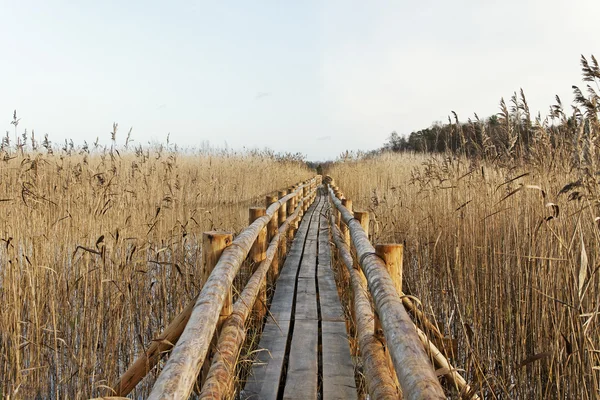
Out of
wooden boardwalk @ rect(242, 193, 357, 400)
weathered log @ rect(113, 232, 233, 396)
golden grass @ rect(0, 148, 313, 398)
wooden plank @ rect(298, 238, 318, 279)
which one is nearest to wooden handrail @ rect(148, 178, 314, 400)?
weathered log @ rect(113, 232, 233, 396)

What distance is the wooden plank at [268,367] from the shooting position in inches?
100

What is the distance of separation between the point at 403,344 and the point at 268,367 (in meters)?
1.68

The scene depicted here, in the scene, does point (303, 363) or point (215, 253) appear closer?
point (215, 253)

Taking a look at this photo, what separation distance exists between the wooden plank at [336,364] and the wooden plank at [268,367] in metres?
0.29

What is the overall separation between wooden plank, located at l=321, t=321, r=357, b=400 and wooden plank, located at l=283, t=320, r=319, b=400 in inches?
2.6

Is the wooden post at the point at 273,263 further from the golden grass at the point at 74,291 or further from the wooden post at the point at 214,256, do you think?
the wooden post at the point at 214,256

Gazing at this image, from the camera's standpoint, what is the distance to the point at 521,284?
2.73 metres

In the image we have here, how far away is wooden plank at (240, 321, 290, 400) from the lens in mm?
2547

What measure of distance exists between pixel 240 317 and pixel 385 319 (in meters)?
1.14

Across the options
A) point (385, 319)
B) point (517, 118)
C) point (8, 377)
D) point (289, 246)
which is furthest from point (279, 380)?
point (289, 246)

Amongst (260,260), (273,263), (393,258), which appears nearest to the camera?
(393,258)

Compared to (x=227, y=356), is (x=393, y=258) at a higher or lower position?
higher

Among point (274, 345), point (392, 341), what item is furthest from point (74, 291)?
point (392, 341)

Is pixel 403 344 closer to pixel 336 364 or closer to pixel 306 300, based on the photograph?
pixel 336 364
